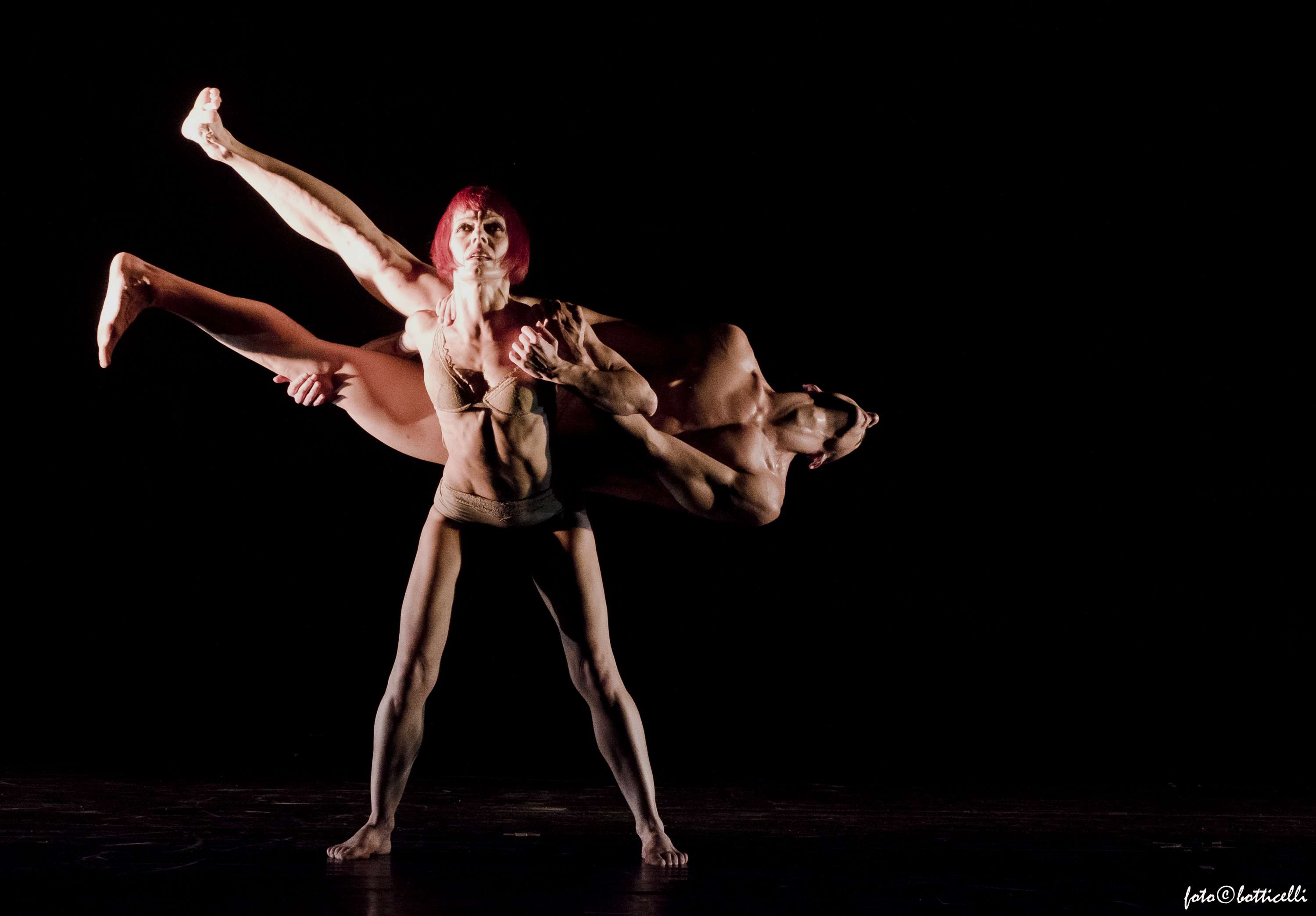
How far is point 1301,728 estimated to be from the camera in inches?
219

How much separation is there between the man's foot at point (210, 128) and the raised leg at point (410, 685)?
1.02 m

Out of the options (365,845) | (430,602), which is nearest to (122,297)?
(430,602)

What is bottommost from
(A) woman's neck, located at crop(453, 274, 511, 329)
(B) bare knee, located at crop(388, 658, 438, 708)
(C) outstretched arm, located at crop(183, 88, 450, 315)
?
(B) bare knee, located at crop(388, 658, 438, 708)

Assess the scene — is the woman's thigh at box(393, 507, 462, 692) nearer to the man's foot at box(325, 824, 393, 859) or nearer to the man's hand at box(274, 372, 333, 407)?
the man's foot at box(325, 824, 393, 859)

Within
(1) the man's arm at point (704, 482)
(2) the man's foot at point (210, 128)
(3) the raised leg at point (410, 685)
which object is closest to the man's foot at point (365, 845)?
(3) the raised leg at point (410, 685)

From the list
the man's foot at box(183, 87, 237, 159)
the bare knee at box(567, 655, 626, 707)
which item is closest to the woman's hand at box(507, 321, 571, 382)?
the bare knee at box(567, 655, 626, 707)

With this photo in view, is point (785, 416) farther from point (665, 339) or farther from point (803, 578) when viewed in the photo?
point (803, 578)

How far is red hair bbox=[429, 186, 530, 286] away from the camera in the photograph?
3.01 meters

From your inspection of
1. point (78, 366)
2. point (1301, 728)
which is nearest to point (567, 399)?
point (78, 366)

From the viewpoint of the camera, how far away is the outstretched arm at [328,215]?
3.24 m

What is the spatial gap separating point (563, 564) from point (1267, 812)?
8.16 feet

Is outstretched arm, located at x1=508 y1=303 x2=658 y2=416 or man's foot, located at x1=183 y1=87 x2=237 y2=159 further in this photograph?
man's foot, located at x1=183 y1=87 x2=237 y2=159

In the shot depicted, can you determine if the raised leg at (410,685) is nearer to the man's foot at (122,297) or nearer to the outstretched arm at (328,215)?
the outstretched arm at (328,215)

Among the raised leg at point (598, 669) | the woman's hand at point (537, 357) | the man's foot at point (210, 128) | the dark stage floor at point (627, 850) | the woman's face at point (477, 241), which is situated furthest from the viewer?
the man's foot at point (210, 128)
